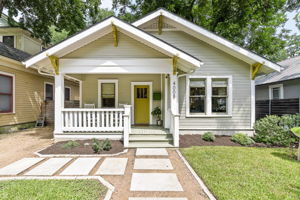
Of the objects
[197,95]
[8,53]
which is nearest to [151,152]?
[197,95]

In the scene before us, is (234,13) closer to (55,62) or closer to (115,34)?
(115,34)

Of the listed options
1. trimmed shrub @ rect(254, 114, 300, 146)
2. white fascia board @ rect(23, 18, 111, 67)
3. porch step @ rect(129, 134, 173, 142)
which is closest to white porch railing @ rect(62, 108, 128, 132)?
porch step @ rect(129, 134, 173, 142)

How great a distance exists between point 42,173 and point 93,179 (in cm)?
130

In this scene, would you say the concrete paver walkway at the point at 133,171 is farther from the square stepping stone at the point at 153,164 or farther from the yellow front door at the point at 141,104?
the yellow front door at the point at 141,104

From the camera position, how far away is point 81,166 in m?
3.91

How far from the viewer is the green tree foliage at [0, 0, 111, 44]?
11.4 meters

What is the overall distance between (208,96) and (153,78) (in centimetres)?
295

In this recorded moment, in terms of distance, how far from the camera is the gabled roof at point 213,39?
655cm

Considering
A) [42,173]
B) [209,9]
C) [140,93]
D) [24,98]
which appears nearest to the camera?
[42,173]

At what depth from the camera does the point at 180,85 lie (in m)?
7.23

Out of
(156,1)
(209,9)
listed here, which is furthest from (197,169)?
(209,9)

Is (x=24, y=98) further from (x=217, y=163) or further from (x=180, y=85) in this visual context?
(x=217, y=163)

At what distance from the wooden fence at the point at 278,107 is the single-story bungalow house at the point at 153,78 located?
2.33 m

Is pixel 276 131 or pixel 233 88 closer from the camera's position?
pixel 276 131
